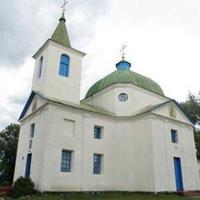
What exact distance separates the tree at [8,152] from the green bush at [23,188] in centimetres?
1482

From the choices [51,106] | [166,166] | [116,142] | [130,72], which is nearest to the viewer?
[51,106]

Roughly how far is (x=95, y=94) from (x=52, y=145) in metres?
9.83

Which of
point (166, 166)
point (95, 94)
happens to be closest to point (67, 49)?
point (95, 94)

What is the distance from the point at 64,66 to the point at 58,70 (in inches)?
34.4

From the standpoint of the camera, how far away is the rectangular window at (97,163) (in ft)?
60.3

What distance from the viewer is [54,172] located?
15773mm

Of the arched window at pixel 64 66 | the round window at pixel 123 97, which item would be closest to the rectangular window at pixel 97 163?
the round window at pixel 123 97

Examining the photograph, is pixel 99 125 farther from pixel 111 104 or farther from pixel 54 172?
pixel 54 172

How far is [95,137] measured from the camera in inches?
763

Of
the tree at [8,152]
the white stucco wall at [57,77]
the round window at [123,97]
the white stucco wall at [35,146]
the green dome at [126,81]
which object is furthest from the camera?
the tree at [8,152]

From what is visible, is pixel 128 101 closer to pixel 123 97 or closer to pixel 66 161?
pixel 123 97

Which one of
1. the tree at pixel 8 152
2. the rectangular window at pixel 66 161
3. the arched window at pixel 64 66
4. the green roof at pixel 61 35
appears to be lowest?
the rectangular window at pixel 66 161

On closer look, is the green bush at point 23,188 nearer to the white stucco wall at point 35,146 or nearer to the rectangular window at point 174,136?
the white stucco wall at point 35,146

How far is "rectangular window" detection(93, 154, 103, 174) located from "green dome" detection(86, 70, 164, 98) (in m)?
7.56
